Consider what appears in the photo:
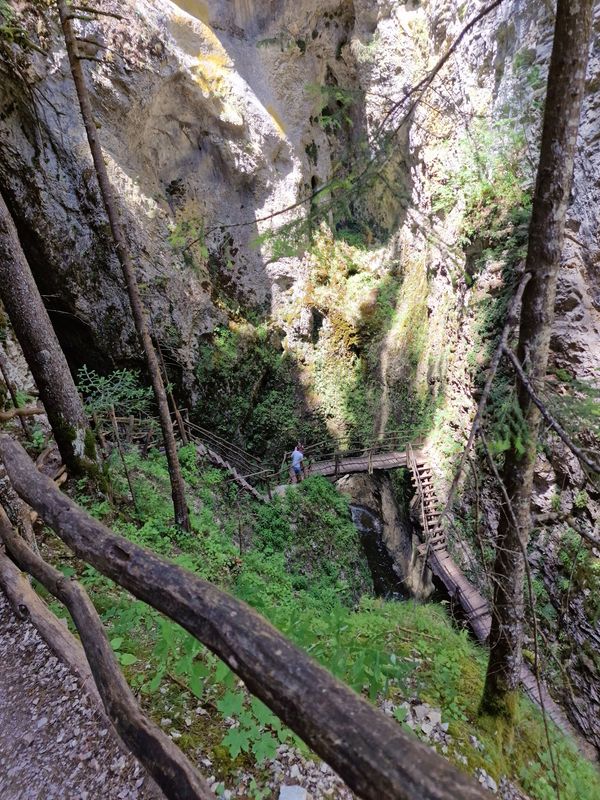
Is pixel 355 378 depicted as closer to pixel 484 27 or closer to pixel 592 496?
pixel 592 496

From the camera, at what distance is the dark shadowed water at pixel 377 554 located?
10711mm

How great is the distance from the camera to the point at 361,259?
14.7 m

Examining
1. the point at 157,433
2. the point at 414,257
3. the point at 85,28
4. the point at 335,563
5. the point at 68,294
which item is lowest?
the point at 335,563

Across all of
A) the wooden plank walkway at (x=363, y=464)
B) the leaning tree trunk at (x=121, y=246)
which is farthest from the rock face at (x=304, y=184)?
the leaning tree trunk at (x=121, y=246)

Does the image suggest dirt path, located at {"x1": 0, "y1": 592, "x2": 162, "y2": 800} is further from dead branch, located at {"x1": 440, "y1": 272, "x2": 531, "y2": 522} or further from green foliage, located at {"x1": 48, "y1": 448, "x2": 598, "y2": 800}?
dead branch, located at {"x1": 440, "y1": 272, "x2": 531, "y2": 522}

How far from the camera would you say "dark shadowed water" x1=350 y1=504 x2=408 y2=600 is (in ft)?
35.1

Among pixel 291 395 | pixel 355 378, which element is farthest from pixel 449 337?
pixel 291 395

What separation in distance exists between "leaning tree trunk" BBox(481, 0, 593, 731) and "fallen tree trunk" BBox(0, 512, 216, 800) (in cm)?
183

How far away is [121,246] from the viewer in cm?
542

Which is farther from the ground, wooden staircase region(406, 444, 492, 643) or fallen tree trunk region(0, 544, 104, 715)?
fallen tree trunk region(0, 544, 104, 715)

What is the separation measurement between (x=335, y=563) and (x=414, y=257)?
1016 centimetres

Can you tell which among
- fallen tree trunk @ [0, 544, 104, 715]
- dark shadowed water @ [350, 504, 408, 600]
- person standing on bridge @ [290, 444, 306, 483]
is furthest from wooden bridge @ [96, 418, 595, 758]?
fallen tree trunk @ [0, 544, 104, 715]

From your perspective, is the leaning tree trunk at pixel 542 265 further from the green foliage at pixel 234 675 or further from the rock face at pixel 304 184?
the rock face at pixel 304 184

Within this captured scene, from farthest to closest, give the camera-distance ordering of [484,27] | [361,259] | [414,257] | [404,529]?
[361,259]
[414,257]
[404,529]
[484,27]
